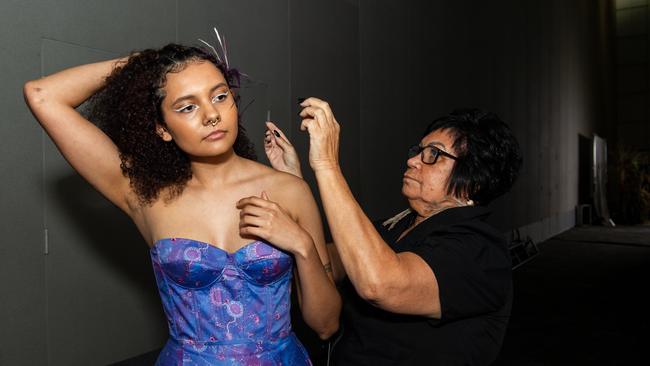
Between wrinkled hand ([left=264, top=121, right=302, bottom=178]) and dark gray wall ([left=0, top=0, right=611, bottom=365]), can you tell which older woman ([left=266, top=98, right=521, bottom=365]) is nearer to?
wrinkled hand ([left=264, top=121, right=302, bottom=178])

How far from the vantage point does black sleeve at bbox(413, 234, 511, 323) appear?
1520 millimetres

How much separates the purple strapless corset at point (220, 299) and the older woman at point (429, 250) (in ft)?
0.69

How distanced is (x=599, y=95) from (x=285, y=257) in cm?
1836

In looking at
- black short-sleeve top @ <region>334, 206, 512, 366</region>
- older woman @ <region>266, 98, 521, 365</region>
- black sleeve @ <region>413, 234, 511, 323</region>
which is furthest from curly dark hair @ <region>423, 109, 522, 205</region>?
black sleeve @ <region>413, 234, 511, 323</region>

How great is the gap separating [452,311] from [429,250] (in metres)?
0.16

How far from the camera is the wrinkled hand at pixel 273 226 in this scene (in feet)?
4.62

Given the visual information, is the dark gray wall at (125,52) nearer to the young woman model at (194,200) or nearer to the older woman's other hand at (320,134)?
the young woman model at (194,200)

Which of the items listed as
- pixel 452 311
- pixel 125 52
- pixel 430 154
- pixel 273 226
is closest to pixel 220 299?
pixel 273 226

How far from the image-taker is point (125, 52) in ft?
9.68

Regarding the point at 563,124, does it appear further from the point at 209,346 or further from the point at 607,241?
the point at 209,346

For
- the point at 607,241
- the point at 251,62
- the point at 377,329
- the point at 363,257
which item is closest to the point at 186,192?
the point at 363,257

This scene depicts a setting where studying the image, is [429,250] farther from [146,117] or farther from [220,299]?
[146,117]

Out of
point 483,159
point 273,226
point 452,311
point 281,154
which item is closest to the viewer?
point 273,226

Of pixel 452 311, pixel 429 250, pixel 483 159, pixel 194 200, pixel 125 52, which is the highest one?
pixel 125 52
